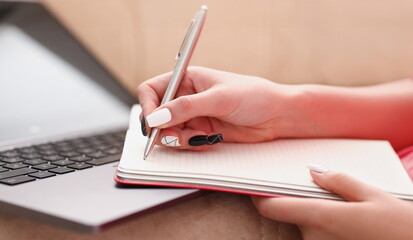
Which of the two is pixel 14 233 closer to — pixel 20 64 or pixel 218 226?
pixel 218 226

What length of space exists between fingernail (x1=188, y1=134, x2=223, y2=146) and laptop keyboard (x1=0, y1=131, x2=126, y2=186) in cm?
10

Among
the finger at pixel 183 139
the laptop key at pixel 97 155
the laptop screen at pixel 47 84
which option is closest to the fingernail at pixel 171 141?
the finger at pixel 183 139

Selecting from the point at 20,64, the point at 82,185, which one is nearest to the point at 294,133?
the point at 82,185

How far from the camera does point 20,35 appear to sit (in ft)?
2.94

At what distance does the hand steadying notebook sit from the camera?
1.47 feet

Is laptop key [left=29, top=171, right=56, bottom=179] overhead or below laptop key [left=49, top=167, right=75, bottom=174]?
overhead

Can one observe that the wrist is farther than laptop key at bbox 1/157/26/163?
Yes

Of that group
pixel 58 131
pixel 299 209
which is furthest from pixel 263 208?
pixel 58 131

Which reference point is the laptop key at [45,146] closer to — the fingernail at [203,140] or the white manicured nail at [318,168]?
the fingernail at [203,140]

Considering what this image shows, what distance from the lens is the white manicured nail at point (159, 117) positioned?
51 cm

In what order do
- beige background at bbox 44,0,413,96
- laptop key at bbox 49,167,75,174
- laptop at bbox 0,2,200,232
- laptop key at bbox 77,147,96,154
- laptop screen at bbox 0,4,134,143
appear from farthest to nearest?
beige background at bbox 44,0,413,96 → laptop screen at bbox 0,4,134,143 → laptop key at bbox 77,147,96,154 → laptop key at bbox 49,167,75,174 → laptop at bbox 0,2,200,232

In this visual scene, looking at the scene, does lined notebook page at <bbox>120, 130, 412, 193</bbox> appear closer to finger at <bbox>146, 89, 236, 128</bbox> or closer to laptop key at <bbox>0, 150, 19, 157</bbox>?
finger at <bbox>146, 89, 236, 128</bbox>

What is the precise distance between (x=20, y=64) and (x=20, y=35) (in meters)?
0.09

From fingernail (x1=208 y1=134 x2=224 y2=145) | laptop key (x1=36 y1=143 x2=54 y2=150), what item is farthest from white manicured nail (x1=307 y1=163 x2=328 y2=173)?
laptop key (x1=36 y1=143 x2=54 y2=150)
